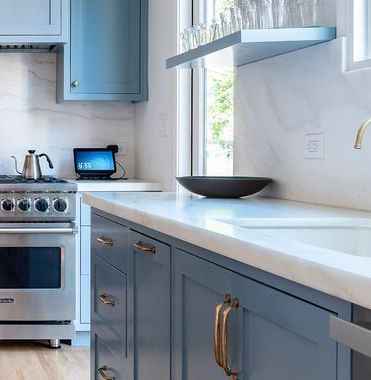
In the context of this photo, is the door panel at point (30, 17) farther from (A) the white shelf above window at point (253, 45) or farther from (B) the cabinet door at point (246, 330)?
(B) the cabinet door at point (246, 330)

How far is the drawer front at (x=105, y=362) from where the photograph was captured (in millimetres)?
2438

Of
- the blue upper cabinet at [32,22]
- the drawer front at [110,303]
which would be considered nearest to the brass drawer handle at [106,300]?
the drawer front at [110,303]

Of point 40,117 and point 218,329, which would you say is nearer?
point 218,329

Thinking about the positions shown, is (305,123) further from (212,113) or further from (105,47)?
(105,47)

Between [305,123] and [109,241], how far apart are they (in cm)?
77

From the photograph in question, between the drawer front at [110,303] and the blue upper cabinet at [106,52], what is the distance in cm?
154

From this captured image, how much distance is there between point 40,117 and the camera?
449 cm

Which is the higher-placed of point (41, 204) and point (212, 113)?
point (212, 113)

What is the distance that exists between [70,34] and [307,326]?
10.9ft

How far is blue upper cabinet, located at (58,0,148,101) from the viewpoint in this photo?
13.7 feet

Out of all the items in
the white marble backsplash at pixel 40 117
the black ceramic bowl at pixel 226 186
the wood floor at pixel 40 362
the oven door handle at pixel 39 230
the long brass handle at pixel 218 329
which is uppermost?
the white marble backsplash at pixel 40 117

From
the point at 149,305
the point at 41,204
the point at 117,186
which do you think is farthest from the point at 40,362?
the point at 149,305

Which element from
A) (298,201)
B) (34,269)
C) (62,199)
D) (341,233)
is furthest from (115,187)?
(341,233)

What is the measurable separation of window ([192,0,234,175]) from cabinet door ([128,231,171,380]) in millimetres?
1107
